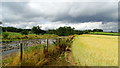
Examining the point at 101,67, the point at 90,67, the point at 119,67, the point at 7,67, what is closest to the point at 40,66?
the point at 7,67

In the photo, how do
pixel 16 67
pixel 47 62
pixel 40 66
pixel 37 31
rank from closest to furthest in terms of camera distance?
pixel 16 67 → pixel 40 66 → pixel 47 62 → pixel 37 31

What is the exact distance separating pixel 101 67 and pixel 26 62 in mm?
3141

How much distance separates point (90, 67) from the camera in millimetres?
4117

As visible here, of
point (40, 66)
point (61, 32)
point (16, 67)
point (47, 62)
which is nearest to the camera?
point (16, 67)

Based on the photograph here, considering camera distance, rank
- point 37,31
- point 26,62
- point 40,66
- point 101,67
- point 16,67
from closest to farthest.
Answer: point 16,67 → point 26,62 → point 40,66 → point 101,67 → point 37,31

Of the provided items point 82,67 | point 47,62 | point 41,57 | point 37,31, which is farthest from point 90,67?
point 37,31

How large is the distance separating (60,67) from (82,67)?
926 mm

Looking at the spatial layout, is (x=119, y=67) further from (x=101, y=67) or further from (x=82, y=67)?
(x=82, y=67)

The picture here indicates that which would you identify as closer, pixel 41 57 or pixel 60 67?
pixel 60 67

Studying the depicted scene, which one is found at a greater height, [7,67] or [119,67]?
[7,67]

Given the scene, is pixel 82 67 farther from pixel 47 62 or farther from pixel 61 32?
pixel 61 32

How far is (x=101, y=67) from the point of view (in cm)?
427

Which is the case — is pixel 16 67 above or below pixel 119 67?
above

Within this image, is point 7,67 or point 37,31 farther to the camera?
point 37,31
